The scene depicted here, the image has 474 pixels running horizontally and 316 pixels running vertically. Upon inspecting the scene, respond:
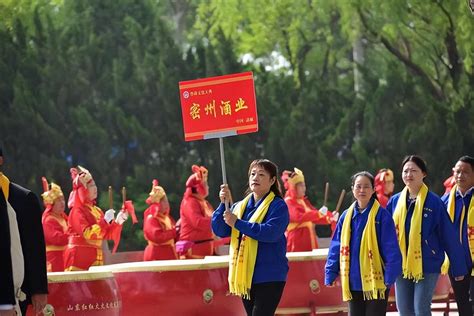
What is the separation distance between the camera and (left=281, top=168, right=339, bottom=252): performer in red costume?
1580cm

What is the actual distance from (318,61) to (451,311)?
14107 mm

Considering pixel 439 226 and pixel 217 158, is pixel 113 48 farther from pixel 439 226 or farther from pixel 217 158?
pixel 439 226

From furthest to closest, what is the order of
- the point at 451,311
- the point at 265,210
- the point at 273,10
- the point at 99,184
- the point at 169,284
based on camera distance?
the point at 273,10, the point at 99,184, the point at 451,311, the point at 169,284, the point at 265,210

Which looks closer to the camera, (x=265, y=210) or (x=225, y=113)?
(x=265, y=210)

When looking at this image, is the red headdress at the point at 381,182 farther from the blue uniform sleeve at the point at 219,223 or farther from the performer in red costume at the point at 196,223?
the blue uniform sleeve at the point at 219,223

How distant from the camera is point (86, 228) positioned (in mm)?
13336

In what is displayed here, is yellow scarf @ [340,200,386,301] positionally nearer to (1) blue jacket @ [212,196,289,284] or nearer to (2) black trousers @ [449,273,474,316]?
(1) blue jacket @ [212,196,289,284]

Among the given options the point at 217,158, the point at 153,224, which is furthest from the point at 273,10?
the point at 153,224

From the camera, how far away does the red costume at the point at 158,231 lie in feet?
48.8

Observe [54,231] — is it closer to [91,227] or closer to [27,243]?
[91,227]

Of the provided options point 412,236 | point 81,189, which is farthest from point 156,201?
point 412,236

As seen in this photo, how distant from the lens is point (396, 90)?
2388cm

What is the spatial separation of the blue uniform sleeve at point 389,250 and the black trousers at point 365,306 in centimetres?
16

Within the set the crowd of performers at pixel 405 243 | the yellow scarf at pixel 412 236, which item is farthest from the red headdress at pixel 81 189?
the yellow scarf at pixel 412 236
